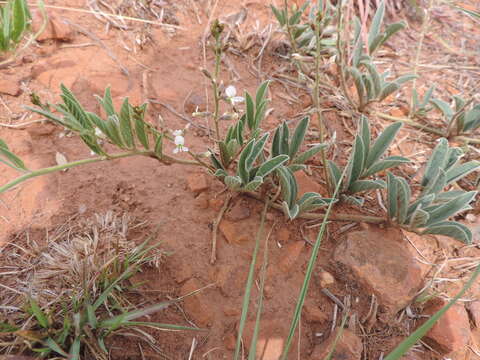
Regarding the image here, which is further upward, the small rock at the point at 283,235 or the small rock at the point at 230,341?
the small rock at the point at 283,235

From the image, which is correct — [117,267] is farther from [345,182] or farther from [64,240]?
[345,182]

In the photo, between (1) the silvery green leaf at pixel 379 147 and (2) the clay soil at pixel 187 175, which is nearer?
(2) the clay soil at pixel 187 175

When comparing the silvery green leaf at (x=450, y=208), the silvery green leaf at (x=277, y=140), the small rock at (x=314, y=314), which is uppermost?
the silvery green leaf at (x=277, y=140)

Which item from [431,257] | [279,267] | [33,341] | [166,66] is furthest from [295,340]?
[166,66]

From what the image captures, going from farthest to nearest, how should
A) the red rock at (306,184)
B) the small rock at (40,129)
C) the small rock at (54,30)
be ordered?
the small rock at (54,30) < the small rock at (40,129) < the red rock at (306,184)

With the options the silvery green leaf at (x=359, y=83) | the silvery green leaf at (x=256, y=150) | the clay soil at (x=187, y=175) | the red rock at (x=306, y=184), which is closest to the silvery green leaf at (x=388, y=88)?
the silvery green leaf at (x=359, y=83)

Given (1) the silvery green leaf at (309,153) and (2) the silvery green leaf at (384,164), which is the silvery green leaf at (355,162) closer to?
(2) the silvery green leaf at (384,164)
